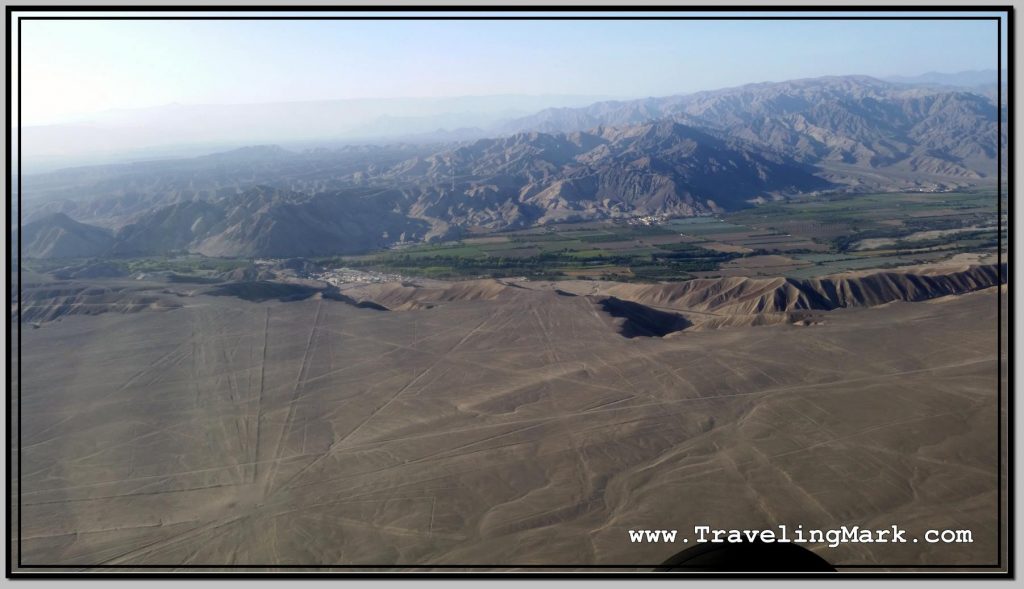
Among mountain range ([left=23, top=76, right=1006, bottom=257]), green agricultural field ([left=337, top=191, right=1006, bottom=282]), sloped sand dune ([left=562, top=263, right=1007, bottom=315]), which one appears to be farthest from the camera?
mountain range ([left=23, top=76, right=1006, bottom=257])

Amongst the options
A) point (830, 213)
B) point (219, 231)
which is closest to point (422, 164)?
point (219, 231)

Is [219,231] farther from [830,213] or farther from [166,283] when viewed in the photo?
[830,213]

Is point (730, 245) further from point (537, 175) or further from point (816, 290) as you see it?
point (537, 175)

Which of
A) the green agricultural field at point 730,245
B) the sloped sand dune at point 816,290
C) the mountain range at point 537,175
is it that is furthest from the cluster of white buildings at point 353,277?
the sloped sand dune at point 816,290

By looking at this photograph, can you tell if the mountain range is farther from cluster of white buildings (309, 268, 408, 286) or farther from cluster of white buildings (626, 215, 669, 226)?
cluster of white buildings (309, 268, 408, 286)

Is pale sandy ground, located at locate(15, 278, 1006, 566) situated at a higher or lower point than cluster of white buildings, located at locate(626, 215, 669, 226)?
lower

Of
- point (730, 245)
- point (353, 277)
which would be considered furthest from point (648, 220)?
point (353, 277)

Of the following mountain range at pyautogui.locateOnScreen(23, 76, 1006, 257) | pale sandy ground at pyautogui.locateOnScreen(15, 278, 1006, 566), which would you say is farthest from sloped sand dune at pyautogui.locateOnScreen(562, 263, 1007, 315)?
mountain range at pyautogui.locateOnScreen(23, 76, 1006, 257)

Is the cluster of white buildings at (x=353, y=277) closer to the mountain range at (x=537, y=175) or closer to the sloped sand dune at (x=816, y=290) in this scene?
the mountain range at (x=537, y=175)

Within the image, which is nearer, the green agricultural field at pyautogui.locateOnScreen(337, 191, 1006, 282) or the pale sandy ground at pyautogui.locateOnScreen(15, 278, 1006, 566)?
the pale sandy ground at pyautogui.locateOnScreen(15, 278, 1006, 566)
